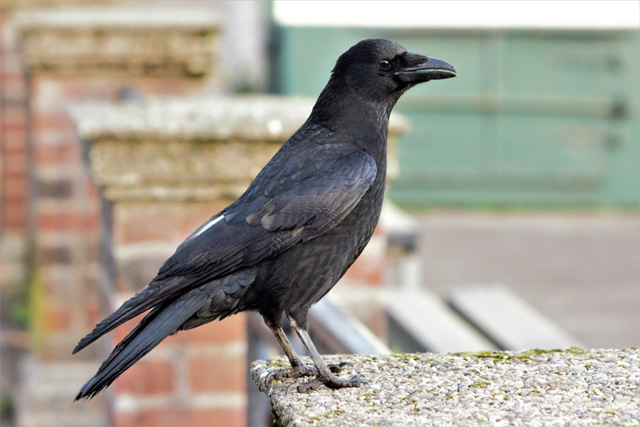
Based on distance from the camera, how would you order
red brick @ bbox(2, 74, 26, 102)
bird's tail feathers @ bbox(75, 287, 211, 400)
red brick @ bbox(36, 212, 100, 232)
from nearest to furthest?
bird's tail feathers @ bbox(75, 287, 211, 400)
red brick @ bbox(36, 212, 100, 232)
red brick @ bbox(2, 74, 26, 102)

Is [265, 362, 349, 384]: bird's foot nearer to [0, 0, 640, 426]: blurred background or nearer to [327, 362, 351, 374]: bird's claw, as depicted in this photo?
[327, 362, 351, 374]: bird's claw

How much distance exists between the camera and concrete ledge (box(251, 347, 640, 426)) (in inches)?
64.9

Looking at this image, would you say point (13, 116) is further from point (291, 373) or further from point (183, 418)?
point (291, 373)

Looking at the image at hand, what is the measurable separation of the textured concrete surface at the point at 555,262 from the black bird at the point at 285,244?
4956 millimetres

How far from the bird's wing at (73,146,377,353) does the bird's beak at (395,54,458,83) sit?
0.65ft

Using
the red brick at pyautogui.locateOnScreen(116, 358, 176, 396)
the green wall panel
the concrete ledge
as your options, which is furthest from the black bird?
the green wall panel

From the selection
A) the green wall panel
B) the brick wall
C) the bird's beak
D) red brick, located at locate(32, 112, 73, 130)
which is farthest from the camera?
the green wall panel

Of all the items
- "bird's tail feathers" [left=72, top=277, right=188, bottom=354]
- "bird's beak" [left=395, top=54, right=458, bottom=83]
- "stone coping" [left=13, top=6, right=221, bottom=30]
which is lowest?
"bird's tail feathers" [left=72, top=277, right=188, bottom=354]

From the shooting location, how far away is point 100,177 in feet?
10.4

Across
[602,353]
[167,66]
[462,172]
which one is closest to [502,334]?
[167,66]

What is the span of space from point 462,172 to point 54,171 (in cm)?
668

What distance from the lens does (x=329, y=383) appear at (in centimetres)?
196

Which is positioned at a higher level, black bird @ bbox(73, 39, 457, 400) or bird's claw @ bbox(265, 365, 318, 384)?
black bird @ bbox(73, 39, 457, 400)

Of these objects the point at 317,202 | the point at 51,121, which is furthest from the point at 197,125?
the point at 51,121
